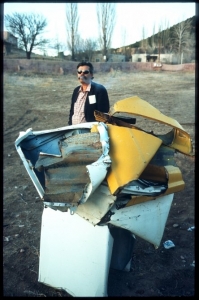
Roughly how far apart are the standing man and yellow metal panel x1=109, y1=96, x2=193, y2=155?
73 centimetres

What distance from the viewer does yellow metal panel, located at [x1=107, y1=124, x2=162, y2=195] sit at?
5.98 feet

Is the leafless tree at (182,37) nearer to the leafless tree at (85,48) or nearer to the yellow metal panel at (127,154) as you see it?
the leafless tree at (85,48)

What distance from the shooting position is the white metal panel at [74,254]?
2115 millimetres

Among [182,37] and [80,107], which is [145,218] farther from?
[182,37]

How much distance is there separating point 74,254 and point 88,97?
1638 millimetres

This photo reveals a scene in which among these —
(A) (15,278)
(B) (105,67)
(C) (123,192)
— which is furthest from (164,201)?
(B) (105,67)

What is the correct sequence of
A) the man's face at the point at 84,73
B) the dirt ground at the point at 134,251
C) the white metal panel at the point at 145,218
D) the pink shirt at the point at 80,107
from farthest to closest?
the pink shirt at the point at 80,107, the man's face at the point at 84,73, the dirt ground at the point at 134,251, the white metal panel at the point at 145,218

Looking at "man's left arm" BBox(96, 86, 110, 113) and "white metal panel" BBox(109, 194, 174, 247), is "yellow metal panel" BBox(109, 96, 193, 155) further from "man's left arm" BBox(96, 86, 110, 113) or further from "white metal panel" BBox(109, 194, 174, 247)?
"man's left arm" BBox(96, 86, 110, 113)

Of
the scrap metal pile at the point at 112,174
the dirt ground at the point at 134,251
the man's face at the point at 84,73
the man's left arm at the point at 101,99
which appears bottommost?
the dirt ground at the point at 134,251

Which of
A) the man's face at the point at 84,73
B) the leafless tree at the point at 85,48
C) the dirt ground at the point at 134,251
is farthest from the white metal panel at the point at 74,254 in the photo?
the leafless tree at the point at 85,48

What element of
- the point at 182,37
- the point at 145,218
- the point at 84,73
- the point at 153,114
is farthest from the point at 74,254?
the point at 182,37

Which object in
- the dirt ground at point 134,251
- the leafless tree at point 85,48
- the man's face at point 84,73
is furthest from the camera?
the leafless tree at point 85,48

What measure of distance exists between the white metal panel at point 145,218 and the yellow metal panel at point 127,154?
31 centimetres

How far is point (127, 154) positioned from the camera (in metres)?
1.89
